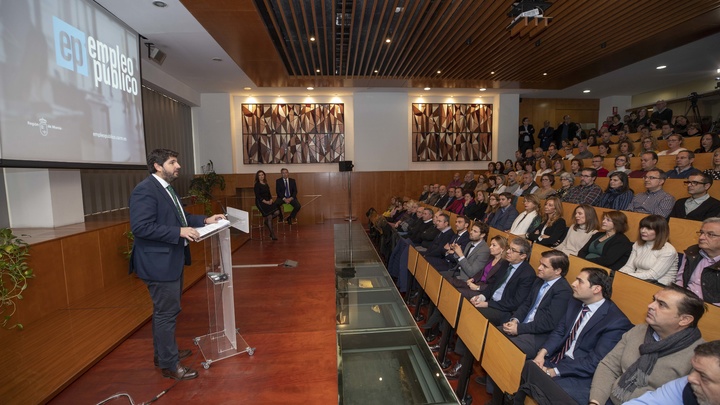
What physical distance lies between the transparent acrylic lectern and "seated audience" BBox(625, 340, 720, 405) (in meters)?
2.35

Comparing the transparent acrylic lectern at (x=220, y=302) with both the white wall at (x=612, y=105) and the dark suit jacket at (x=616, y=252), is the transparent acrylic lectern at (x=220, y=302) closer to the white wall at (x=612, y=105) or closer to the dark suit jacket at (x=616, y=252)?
the dark suit jacket at (x=616, y=252)

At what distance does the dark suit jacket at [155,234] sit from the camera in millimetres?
2137

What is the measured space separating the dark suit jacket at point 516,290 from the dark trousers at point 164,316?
236cm

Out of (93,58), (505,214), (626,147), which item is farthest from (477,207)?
(93,58)

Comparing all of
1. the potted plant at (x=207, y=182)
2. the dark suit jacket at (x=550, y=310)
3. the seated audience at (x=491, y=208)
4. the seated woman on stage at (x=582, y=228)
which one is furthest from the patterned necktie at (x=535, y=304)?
the potted plant at (x=207, y=182)

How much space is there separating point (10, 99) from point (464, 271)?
4131 mm

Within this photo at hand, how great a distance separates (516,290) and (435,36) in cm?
422

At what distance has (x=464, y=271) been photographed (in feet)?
11.9

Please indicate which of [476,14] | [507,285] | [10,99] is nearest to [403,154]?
[476,14]

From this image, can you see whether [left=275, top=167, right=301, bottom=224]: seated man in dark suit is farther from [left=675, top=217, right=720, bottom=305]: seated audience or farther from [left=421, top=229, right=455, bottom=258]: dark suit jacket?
[left=675, top=217, right=720, bottom=305]: seated audience

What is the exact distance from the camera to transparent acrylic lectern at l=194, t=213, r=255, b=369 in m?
2.51

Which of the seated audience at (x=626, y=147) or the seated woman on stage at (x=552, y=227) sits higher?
the seated audience at (x=626, y=147)

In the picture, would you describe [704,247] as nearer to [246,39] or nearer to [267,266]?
[267,266]

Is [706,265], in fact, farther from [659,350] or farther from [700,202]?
[700,202]
